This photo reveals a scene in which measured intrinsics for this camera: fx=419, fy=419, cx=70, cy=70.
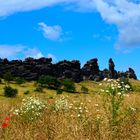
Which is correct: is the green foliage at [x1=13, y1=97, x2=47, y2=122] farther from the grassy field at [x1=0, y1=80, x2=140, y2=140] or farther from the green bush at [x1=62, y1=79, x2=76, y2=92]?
the green bush at [x1=62, y1=79, x2=76, y2=92]

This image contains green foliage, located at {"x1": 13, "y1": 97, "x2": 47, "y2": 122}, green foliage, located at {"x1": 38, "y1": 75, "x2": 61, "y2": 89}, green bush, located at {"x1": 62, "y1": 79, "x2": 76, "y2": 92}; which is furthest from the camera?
green foliage, located at {"x1": 38, "y1": 75, "x2": 61, "y2": 89}

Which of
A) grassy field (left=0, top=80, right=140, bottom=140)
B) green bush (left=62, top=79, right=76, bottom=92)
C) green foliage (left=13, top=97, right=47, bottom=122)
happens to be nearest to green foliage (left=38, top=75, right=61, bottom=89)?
green bush (left=62, top=79, right=76, bottom=92)

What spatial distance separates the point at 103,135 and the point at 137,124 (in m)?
1.79

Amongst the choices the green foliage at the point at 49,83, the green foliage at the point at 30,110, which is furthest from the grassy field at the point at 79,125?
the green foliage at the point at 49,83

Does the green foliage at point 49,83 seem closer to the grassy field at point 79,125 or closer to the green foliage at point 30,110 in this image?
the green foliage at point 30,110

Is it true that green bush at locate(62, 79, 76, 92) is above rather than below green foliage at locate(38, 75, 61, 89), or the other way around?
below

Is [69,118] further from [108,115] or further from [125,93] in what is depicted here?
[125,93]

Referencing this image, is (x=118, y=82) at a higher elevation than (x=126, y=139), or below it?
higher

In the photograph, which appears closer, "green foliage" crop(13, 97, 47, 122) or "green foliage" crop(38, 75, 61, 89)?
"green foliage" crop(13, 97, 47, 122)

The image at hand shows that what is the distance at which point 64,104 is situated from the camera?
46.8ft

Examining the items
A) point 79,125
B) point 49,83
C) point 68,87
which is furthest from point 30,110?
point 49,83

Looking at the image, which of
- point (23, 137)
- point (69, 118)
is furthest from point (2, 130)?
point (69, 118)

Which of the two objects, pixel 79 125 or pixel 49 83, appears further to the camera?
pixel 49 83

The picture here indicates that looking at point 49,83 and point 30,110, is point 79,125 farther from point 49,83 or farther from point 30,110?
point 49,83
